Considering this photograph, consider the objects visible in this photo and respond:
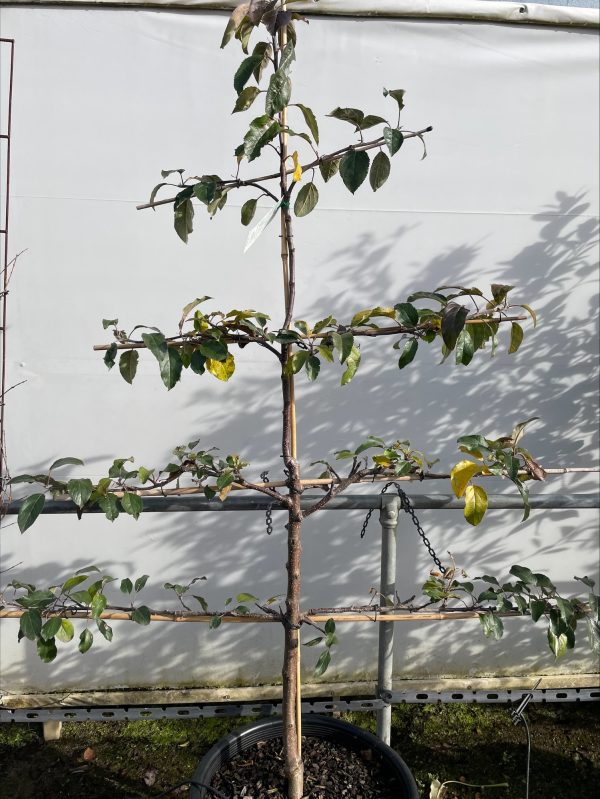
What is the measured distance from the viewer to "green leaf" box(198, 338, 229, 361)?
144 centimetres

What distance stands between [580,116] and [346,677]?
2.29 m

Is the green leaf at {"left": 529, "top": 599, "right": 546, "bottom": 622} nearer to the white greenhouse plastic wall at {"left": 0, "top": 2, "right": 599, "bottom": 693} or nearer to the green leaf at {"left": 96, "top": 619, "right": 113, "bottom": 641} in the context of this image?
the white greenhouse plastic wall at {"left": 0, "top": 2, "right": 599, "bottom": 693}

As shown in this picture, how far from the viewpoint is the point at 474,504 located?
5.11ft

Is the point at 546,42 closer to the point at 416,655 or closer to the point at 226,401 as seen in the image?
the point at 226,401

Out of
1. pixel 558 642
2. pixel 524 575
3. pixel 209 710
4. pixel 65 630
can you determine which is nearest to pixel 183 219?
pixel 65 630

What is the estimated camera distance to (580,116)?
2.42m

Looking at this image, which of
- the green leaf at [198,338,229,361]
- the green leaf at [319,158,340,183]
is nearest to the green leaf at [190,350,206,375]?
the green leaf at [198,338,229,361]

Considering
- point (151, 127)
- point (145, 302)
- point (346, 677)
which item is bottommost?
point (346, 677)

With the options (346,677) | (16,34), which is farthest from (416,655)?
(16,34)

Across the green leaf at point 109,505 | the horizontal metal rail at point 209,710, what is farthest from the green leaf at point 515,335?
the horizontal metal rail at point 209,710

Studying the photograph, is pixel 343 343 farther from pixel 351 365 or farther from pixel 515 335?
pixel 515 335

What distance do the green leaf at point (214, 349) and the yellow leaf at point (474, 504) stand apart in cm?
62

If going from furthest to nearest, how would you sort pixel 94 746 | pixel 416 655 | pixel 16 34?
pixel 416 655, pixel 94 746, pixel 16 34

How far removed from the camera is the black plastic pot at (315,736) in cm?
184
